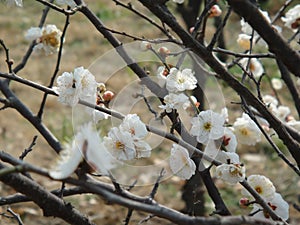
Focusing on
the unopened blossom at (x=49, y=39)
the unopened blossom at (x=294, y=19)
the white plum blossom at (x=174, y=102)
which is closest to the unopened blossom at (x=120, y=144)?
the white plum blossom at (x=174, y=102)

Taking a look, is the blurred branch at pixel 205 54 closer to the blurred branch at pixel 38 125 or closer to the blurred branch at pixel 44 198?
the blurred branch at pixel 44 198

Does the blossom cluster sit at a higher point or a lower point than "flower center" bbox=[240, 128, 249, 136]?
lower

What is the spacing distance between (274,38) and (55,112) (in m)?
3.13

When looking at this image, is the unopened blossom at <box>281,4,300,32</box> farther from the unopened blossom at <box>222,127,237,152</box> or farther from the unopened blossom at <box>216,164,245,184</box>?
the unopened blossom at <box>216,164,245,184</box>

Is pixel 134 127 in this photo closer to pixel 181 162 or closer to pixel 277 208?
pixel 181 162

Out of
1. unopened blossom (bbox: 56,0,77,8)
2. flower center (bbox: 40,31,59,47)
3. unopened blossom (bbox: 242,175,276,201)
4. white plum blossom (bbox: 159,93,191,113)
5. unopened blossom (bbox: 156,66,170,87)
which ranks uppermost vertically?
unopened blossom (bbox: 56,0,77,8)

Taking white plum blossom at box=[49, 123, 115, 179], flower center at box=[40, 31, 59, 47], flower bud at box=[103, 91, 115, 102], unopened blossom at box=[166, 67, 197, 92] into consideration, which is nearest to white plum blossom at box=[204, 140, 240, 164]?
unopened blossom at box=[166, 67, 197, 92]

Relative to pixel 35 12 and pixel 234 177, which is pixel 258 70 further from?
pixel 35 12

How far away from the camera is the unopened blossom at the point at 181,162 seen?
1268 mm

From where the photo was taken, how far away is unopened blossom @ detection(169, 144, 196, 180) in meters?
1.27

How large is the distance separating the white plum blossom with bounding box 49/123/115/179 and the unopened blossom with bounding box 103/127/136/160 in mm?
338

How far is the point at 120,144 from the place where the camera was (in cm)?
125

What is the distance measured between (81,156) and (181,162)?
0.49 meters

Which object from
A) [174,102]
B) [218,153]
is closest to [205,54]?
[174,102]
